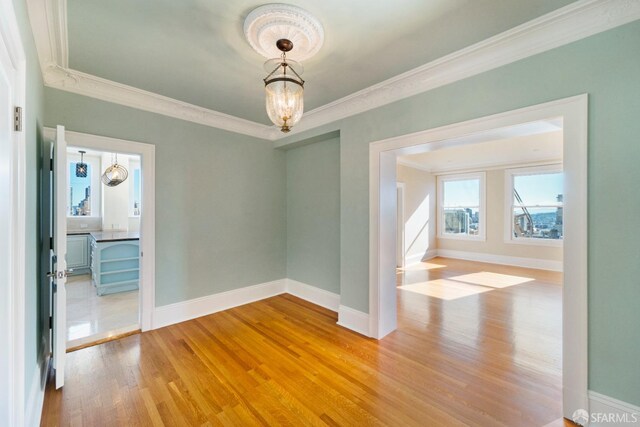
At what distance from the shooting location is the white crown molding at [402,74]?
170 centimetres

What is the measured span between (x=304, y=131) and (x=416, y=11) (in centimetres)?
221

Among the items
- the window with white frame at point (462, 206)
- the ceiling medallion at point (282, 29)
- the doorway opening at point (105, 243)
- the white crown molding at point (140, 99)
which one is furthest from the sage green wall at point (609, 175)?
the window with white frame at point (462, 206)

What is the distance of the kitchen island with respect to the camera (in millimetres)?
4258

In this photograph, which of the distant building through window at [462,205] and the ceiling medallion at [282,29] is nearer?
the ceiling medallion at [282,29]

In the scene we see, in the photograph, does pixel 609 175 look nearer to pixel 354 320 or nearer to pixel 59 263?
pixel 354 320

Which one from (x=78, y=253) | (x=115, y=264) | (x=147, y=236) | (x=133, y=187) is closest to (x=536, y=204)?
(x=147, y=236)

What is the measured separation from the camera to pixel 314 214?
405cm

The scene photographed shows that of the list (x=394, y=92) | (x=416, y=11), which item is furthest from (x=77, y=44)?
(x=394, y=92)

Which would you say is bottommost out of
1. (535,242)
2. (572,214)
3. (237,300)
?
(237,300)

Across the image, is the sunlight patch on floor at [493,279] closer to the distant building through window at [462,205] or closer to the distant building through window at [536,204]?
the distant building through window at [536,204]

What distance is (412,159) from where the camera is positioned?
21.7 ft

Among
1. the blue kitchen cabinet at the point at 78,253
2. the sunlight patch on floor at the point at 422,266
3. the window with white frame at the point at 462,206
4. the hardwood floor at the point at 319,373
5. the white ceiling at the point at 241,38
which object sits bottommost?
the hardwood floor at the point at 319,373

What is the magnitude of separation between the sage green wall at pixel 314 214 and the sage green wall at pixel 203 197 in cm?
21

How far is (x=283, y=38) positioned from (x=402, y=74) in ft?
4.12
